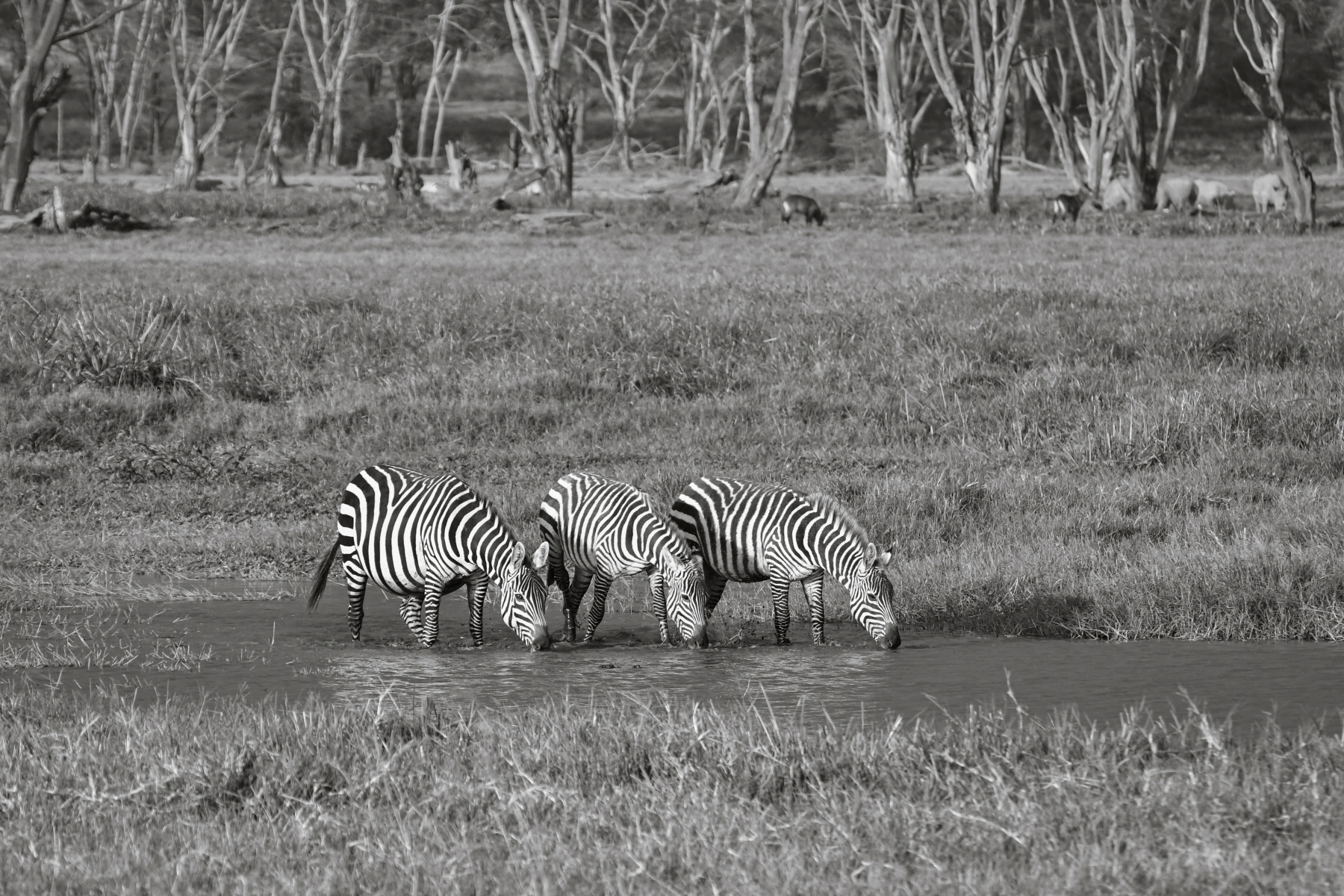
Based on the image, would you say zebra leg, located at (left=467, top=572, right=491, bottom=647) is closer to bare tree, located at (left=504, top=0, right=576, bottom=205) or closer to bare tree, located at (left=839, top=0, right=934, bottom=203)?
bare tree, located at (left=504, top=0, right=576, bottom=205)

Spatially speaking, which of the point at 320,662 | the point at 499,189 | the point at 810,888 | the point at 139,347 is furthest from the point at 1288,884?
the point at 499,189

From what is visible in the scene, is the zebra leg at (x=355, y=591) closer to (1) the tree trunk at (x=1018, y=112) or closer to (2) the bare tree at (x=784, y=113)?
(2) the bare tree at (x=784, y=113)

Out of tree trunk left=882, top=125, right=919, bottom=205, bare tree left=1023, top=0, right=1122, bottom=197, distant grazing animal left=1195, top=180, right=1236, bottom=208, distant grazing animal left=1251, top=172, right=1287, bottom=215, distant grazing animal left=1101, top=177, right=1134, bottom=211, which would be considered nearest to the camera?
distant grazing animal left=1101, top=177, right=1134, bottom=211

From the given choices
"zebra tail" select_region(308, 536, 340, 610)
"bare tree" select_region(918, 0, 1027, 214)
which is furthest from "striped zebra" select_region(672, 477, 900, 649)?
"bare tree" select_region(918, 0, 1027, 214)

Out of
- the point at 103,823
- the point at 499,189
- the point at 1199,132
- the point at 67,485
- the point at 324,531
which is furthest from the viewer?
the point at 1199,132

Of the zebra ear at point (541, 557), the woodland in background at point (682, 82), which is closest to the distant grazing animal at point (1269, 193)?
the woodland in background at point (682, 82)

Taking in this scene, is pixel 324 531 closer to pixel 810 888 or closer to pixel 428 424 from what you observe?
pixel 428 424

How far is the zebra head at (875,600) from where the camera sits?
8773 millimetres

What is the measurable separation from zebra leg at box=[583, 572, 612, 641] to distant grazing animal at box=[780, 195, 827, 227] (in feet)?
93.1

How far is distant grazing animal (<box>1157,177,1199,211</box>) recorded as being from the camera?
45.0 metres

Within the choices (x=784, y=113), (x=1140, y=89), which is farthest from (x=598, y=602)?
(x=1140, y=89)

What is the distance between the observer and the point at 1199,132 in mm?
78000

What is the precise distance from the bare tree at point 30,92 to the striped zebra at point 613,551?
94.4 feet

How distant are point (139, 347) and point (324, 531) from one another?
5.71 metres
